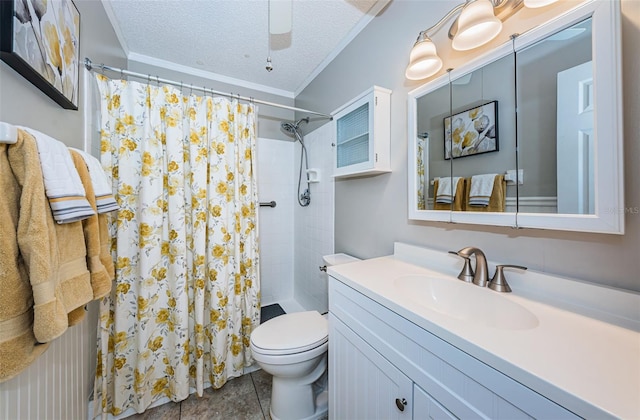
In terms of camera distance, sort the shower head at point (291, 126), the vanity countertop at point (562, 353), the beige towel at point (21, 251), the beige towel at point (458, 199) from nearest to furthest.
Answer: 1. the vanity countertop at point (562, 353)
2. the beige towel at point (21, 251)
3. the beige towel at point (458, 199)
4. the shower head at point (291, 126)

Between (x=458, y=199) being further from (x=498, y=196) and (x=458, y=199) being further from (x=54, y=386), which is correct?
(x=54, y=386)

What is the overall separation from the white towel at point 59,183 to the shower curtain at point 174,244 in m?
0.70

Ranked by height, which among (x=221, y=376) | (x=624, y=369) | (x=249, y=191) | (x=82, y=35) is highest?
(x=82, y=35)

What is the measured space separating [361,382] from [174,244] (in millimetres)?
1246

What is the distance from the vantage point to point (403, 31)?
1.26 meters

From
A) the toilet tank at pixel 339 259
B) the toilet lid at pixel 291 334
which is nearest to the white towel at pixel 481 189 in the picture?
the toilet tank at pixel 339 259

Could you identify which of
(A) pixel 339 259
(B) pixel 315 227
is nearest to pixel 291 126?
(B) pixel 315 227

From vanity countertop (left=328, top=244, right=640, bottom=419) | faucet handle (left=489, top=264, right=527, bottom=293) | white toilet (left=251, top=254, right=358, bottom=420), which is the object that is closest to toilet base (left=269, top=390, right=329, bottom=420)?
white toilet (left=251, top=254, right=358, bottom=420)

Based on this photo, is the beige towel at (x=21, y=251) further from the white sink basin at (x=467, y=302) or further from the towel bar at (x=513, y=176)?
the towel bar at (x=513, y=176)

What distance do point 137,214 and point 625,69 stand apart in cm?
207

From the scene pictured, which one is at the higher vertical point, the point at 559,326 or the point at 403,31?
the point at 403,31

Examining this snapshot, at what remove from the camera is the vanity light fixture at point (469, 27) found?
2.66 feet

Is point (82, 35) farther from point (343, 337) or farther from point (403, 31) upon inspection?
point (343, 337)

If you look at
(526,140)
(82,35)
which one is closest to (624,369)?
(526,140)
